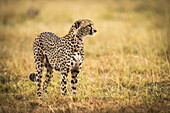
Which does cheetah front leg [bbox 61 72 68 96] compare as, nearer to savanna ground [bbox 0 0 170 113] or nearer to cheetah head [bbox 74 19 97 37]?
savanna ground [bbox 0 0 170 113]

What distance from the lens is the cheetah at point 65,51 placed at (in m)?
3.81

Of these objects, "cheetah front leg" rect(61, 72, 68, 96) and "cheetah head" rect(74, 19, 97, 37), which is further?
"cheetah front leg" rect(61, 72, 68, 96)

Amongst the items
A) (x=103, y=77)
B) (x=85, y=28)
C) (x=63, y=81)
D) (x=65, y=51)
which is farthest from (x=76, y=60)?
(x=103, y=77)

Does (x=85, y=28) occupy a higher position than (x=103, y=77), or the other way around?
(x=85, y=28)

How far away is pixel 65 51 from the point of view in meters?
3.89

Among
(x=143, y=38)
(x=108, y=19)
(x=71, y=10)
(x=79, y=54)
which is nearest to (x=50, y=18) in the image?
(x=71, y=10)

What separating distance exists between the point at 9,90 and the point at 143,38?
607 cm

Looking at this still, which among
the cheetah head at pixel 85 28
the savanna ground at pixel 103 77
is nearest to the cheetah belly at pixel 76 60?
the cheetah head at pixel 85 28

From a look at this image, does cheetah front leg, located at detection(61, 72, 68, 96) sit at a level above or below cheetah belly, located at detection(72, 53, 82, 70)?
below

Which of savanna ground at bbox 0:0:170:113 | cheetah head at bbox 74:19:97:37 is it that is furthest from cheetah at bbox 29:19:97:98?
savanna ground at bbox 0:0:170:113

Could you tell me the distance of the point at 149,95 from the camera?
3910 millimetres

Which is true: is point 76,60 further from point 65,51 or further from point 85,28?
point 85,28

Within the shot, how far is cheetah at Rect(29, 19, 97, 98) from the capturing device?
3812 mm

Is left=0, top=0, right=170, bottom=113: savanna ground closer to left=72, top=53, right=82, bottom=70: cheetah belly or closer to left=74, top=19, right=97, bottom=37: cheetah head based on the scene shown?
left=72, top=53, right=82, bottom=70: cheetah belly
